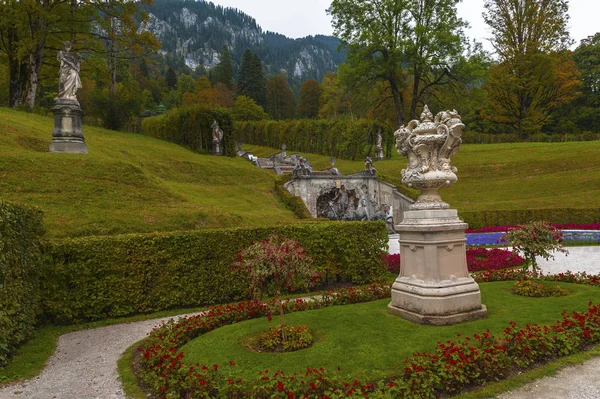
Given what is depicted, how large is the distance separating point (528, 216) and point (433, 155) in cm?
1892

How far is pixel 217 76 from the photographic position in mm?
96062

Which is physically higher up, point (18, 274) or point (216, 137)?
point (216, 137)

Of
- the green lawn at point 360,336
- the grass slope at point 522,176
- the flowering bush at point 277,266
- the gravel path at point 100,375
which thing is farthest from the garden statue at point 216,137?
the flowering bush at point 277,266

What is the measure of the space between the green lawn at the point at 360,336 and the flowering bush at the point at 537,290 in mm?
294

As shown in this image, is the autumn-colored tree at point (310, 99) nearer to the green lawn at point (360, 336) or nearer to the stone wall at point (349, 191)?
the stone wall at point (349, 191)

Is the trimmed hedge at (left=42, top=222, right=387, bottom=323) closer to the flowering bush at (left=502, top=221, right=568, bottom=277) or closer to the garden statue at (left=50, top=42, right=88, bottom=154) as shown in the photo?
the flowering bush at (left=502, top=221, right=568, bottom=277)

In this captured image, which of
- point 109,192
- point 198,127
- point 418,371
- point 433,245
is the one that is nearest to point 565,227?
point 433,245

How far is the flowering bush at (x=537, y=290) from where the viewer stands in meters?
9.11

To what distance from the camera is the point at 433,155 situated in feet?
26.1

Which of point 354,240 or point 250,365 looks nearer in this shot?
point 250,365

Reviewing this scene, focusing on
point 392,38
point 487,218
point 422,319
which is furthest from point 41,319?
point 392,38

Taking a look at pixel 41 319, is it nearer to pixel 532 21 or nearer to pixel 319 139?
pixel 319 139

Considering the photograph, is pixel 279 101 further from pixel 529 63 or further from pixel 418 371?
pixel 418 371

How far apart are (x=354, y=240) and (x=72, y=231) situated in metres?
8.66
